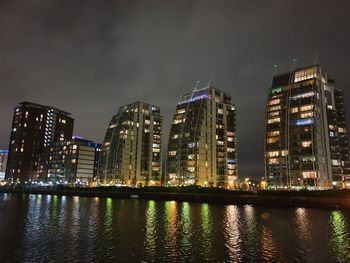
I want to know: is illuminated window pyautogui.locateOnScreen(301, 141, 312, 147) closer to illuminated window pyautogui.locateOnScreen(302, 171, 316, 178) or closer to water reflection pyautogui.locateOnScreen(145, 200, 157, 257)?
illuminated window pyautogui.locateOnScreen(302, 171, 316, 178)

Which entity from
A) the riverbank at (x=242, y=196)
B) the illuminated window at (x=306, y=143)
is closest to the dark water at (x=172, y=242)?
the riverbank at (x=242, y=196)

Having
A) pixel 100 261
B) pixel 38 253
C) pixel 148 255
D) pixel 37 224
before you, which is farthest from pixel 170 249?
pixel 37 224

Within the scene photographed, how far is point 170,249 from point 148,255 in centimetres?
419

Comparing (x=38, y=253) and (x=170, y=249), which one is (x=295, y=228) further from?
(x=38, y=253)

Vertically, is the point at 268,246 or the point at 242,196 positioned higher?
the point at 242,196

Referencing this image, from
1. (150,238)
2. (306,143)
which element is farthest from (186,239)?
(306,143)

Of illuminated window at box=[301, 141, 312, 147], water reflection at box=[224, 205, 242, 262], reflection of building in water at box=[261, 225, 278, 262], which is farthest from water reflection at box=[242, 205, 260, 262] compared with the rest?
illuminated window at box=[301, 141, 312, 147]

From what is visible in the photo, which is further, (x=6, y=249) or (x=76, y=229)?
(x=76, y=229)

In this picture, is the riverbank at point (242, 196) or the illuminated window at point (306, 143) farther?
the illuminated window at point (306, 143)

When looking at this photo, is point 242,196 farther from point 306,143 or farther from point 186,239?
point 306,143

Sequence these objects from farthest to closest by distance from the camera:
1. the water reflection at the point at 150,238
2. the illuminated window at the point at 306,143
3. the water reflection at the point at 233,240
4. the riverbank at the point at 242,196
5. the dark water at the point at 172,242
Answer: the illuminated window at the point at 306,143, the riverbank at the point at 242,196, the water reflection at the point at 150,238, the water reflection at the point at 233,240, the dark water at the point at 172,242

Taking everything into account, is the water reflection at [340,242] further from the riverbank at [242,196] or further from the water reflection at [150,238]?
the riverbank at [242,196]

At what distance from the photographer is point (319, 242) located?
147ft

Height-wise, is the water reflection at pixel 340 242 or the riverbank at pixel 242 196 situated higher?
the riverbank at pixel 242 196
